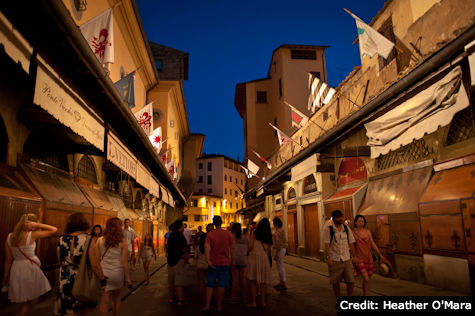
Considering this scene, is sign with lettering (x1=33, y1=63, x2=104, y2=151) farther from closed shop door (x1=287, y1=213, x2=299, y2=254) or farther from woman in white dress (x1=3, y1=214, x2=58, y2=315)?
closed shop door (x1=287, y1=213, x2=299, y2=254)

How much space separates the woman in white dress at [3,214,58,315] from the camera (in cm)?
439

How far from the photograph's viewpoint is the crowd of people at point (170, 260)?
14.1 feet

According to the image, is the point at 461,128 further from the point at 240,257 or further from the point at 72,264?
the point at 72,264

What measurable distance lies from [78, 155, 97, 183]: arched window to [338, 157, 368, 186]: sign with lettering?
31.6 feet

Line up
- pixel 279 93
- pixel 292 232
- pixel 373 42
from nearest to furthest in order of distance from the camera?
1. pixel 373 42
2. pixel 292 232
3. pixel 279 93

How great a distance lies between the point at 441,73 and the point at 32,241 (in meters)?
7.92

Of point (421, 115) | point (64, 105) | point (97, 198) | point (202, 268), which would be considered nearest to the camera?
point (64, 105)

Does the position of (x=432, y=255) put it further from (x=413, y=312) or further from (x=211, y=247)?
(x=211, y=247)

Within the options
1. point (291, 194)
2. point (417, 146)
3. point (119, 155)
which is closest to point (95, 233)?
point (119, 155)

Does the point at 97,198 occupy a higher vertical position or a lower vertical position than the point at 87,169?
lower

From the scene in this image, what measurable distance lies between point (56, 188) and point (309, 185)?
12.2m

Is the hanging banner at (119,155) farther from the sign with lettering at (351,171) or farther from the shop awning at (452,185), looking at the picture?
the sign with lettering at (351,171)

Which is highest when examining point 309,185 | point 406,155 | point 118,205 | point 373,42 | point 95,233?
point 373,42

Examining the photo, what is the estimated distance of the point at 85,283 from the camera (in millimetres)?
4184
